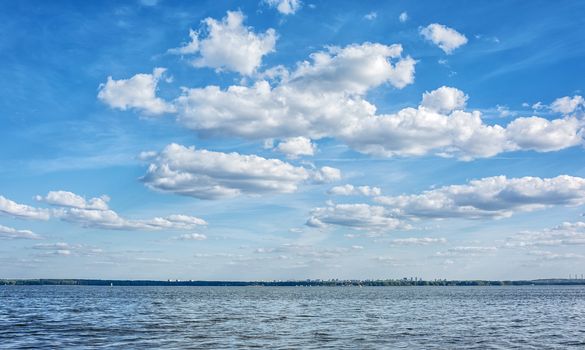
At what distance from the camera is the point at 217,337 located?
183 ft

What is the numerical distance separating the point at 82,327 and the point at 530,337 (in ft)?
167

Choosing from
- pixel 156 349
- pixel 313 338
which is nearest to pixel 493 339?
pixel 313 338

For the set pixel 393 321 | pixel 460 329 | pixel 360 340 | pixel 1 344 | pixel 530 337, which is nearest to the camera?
pixel 1 344

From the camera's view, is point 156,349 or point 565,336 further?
point 565,336

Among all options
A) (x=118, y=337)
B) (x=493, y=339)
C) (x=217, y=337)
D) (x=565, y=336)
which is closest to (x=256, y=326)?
(x=217, y=337)

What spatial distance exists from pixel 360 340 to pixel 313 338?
15.7 feet

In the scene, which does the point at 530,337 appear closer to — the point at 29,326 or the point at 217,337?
the point at 217,337

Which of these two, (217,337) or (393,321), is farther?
(393,321)

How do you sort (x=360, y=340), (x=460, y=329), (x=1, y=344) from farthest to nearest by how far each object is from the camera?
(x=460, y=329) → (x=360, y=340) → (x=1, y=344)

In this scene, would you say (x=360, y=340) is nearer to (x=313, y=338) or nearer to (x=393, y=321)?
(x=313, y=338)

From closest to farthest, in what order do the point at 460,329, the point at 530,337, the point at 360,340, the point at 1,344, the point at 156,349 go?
the point at 156,349, the point at 1,344, the point at 360,340, the point at 530,337, the point at 460,329

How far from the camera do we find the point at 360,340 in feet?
175

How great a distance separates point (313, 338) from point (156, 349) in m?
16.1

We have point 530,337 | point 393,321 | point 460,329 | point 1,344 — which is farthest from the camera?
point 393,321
